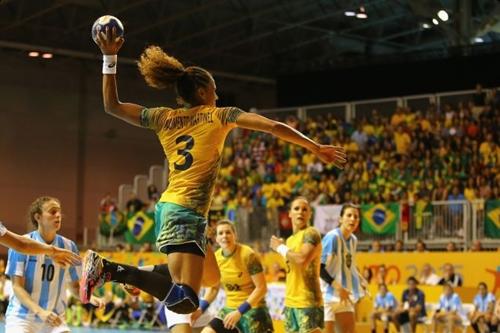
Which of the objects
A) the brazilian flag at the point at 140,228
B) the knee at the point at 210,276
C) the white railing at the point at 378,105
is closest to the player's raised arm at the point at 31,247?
the knee at the point at 210,276

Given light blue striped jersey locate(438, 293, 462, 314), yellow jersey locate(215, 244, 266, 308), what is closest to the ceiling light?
light blue striped jersey locate(438, 293, 462, 314)

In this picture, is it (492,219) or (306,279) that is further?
(492,219)

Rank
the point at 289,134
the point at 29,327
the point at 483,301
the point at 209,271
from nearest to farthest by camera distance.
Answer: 1. the point at 289,134
2. the point at 209,271
3. the point at 29,327
4. the point at 483,301

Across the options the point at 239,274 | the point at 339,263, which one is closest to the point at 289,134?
the point at 239,274

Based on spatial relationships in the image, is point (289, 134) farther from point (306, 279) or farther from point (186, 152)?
point (306, 279)

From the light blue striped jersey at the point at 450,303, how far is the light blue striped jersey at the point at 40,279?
1035cm

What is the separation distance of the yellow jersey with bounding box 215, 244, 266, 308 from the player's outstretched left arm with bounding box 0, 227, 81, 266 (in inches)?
127

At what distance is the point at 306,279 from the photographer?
32.8ft

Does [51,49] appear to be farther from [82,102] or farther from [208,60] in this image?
[208,60]

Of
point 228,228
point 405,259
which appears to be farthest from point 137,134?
point 228,228

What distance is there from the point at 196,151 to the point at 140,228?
60.8ft

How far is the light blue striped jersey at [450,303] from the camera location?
1728cm

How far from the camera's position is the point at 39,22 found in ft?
95.2

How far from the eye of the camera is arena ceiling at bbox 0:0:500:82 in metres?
27.3
